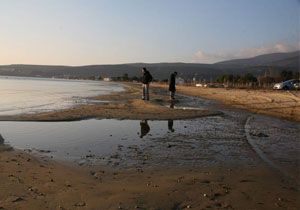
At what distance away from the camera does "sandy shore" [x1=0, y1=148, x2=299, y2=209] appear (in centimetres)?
687

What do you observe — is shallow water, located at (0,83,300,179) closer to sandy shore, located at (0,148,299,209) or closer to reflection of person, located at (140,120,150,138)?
reflection of person, located at (140,120,150,138)

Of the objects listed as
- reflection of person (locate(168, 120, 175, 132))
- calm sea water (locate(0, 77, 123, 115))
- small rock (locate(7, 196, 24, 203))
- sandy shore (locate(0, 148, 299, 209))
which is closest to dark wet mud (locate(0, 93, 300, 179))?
reflection of person (locate(168, 120, 175, 132))

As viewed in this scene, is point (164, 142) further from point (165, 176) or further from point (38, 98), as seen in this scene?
point (38, 98)

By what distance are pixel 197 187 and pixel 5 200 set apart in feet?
11.2

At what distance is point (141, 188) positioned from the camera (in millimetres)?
7766

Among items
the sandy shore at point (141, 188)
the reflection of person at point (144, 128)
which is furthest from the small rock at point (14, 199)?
the reflection of person at point (144, 128)

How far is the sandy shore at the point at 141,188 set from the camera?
687cm

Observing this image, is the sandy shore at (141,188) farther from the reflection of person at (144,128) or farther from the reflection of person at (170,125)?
the reflection of person at (170,125)

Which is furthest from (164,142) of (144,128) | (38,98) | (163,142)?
(38,98)

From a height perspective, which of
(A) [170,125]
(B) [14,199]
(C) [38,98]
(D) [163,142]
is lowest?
(C) [38,98]

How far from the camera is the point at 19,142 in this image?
13.2m

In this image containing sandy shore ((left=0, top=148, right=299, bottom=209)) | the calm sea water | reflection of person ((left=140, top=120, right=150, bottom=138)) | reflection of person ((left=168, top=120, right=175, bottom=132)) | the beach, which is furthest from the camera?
the calm sea water

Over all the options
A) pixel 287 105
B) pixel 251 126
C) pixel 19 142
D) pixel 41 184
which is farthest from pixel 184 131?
pixel 287 105

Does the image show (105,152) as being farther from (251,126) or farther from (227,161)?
(251,126)
